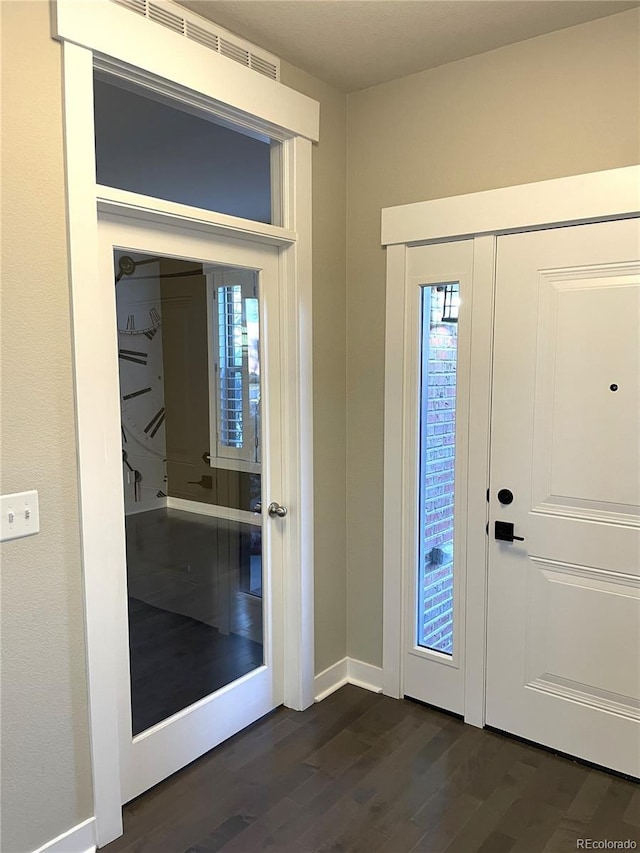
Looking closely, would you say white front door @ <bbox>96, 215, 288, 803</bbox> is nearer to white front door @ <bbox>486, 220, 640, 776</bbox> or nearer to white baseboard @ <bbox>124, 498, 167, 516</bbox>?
white baseboard @ <bbox>124, 498, 167, 516</bbox>

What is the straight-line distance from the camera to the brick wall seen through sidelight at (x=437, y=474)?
109 inches

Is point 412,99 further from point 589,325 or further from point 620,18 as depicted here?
point 589,325

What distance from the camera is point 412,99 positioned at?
275cm

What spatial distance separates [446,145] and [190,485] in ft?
5.73

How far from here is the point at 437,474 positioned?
285 centimetres

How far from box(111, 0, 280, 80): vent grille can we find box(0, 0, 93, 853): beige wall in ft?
1.29

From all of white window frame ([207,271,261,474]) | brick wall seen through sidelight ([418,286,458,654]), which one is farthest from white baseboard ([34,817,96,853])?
brick wall seen through sidelight ([418,286,458,654])

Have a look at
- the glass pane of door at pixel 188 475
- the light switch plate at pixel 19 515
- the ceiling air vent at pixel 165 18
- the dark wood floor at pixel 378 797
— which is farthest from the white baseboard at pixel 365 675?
the ceiling air vent at pixel 165 18

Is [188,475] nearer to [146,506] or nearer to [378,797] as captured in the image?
[146,506]

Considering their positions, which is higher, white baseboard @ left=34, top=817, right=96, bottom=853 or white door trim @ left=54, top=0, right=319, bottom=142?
white door trim @ left=54, top=0, right=319, bottom=142

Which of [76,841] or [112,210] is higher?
[112,210]

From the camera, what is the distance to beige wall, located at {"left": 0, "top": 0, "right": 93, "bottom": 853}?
1763mm

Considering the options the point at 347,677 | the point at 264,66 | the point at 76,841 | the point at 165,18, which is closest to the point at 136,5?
the point at 165,18

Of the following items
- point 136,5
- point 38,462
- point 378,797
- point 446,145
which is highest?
point 136,5
